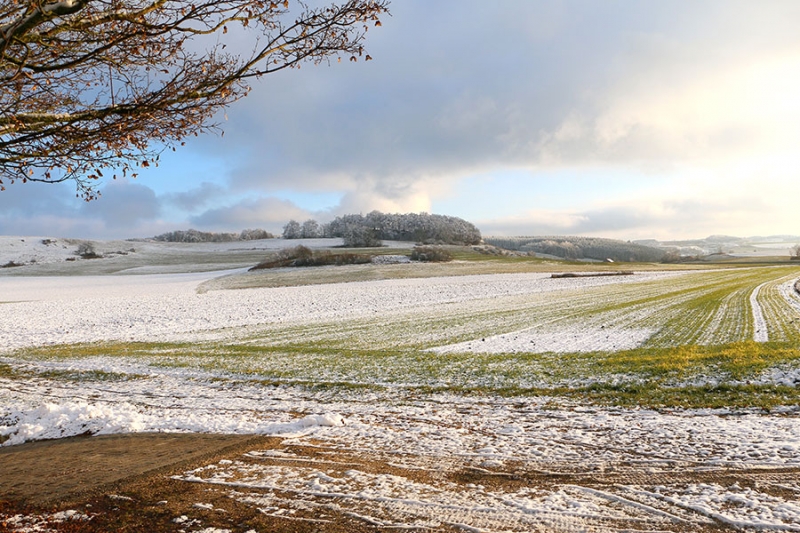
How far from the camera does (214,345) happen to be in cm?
2088

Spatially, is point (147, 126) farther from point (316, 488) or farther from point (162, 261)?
point (162, 261)

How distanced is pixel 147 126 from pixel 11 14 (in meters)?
1.90

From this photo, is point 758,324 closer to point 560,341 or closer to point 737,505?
point 560,341

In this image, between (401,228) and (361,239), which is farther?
(401,228)

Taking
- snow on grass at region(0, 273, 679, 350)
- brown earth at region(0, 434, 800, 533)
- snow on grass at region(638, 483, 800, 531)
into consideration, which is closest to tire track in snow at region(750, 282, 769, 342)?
brown earth at region(0, 434, 800, 533)

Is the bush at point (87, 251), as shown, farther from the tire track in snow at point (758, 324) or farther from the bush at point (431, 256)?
the tire track in snow at point (758, 324)

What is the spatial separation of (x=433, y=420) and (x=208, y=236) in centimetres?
13605

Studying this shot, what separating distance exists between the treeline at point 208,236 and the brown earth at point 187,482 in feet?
422

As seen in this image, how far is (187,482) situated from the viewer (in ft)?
21.7

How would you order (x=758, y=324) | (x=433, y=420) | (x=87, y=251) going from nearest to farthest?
(x=433, y=420) < (x=758, y=324) < (x=87, y=251)

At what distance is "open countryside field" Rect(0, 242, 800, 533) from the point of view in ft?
18.7

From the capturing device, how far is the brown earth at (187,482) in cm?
554

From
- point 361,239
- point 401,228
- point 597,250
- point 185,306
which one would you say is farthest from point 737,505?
point 597,250

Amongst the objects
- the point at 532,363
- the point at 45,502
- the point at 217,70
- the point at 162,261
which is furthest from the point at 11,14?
the point at 162,261
